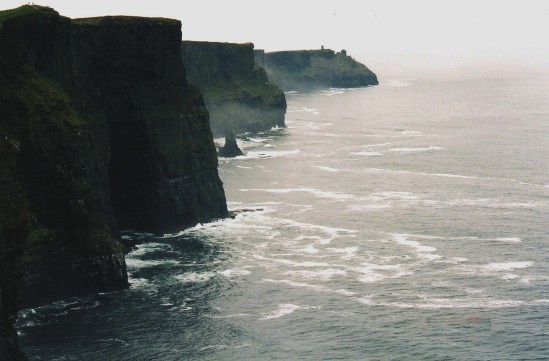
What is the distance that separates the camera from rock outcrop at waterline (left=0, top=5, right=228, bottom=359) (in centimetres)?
9088

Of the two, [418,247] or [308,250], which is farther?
[308,250]

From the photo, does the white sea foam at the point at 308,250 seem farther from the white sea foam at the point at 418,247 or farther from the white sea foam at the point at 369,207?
the white sea foam at the point at 369,207

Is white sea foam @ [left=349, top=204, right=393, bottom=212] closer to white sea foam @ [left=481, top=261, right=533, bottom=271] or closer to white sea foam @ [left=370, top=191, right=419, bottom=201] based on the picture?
white sea foam @ [left=370, top=191, right=419, bottom=201]

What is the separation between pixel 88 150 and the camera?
103625mm

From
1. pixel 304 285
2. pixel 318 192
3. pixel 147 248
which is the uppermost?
pixel 318 192

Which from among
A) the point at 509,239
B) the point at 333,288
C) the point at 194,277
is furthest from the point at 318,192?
the point at 333,288

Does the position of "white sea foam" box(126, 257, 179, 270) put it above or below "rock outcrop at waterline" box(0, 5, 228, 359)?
below

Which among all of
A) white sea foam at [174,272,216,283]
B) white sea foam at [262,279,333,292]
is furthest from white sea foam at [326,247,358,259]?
white sea foam at [174,272,216,283]

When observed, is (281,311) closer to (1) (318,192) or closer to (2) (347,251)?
(2) (347,251)

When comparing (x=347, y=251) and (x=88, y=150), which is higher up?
(x=88, y=150)

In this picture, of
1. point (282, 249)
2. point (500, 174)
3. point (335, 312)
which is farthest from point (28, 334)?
point (500, 174)

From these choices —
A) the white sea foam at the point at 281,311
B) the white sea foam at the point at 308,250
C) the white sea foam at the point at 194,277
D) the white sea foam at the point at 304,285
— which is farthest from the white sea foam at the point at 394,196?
the white sea foam at the point at 281,311

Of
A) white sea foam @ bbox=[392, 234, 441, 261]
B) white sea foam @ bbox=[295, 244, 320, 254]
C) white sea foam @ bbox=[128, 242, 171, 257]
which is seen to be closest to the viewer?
white sea foam @ bbox=[392, 234, 441, 261]

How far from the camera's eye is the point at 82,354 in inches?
3177
